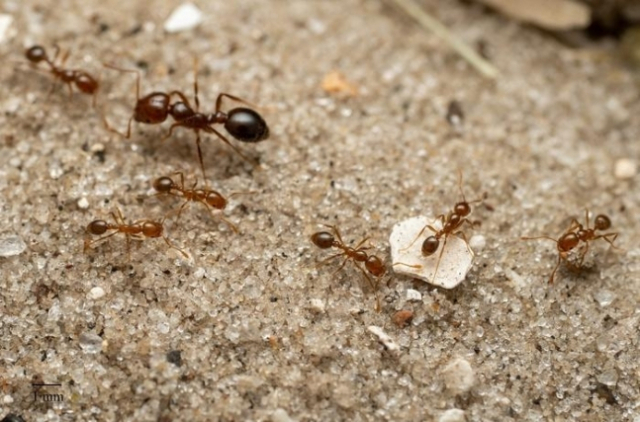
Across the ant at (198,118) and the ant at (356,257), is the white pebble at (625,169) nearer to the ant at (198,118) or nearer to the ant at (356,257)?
the ant at (356,257)

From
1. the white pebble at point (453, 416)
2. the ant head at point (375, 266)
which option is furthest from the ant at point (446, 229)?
the white pebble at point (453, 416)

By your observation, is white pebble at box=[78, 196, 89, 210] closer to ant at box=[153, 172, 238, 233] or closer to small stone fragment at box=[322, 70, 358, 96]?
ant at box=[153, 172, 238, 233]

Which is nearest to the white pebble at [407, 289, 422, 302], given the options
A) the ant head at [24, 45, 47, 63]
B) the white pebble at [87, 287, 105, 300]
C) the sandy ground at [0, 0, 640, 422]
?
the sandy ground at [0, 0, 640, 422]

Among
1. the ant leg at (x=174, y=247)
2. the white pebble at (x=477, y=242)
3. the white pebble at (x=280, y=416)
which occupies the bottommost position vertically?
the white pebble at (x=280, y=416)

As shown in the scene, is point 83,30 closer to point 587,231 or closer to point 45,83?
point 45,83

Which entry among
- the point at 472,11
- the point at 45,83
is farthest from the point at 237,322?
the point at 472,11
